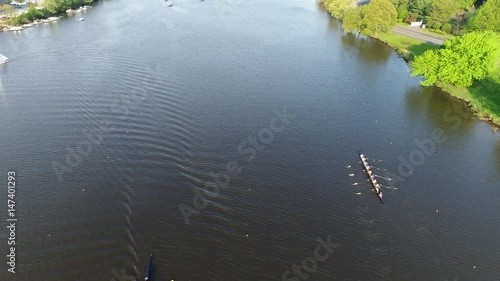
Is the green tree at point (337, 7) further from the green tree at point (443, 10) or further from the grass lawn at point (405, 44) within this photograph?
the green tree at point (443, 10)

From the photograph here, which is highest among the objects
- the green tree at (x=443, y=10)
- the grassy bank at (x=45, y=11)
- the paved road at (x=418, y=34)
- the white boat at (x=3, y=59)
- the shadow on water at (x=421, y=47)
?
the grassy bank at (x=45, y=11)

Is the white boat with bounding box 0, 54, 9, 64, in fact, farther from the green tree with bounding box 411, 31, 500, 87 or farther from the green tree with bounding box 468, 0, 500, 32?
the green tree with bounding box 468, 0, 500, 32

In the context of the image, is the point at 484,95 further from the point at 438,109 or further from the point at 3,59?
the point at 3,59

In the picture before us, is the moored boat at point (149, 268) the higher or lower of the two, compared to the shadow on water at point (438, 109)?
higher

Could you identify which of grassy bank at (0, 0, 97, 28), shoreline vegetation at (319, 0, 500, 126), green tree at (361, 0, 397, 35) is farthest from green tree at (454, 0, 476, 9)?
grassy bank at (0, 0, 97, 28)

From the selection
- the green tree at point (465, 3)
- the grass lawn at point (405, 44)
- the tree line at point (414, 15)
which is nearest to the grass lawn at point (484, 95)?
the grass lawn at point (405, 44)

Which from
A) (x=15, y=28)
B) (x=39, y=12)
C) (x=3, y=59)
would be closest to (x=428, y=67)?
(x=3, y=59)

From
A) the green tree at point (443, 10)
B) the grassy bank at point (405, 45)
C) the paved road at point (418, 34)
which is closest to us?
the grassy bank at point (405, 45)
